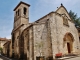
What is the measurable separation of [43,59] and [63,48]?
477 centimetres

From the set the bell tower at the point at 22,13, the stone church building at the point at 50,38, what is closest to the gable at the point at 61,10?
the stone church building at the point at 50,38

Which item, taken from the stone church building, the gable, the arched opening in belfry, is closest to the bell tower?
the stone church building

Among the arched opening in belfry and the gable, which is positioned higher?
the gable

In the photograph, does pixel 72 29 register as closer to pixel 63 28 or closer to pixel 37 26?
pixel 63 28

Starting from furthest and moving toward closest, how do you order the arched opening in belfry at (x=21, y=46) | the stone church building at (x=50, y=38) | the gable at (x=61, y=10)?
the arched opening in belfry at (x=21, y=46)
the gable at (x=61, y=10)
the stone church building at (x=50, y=38)

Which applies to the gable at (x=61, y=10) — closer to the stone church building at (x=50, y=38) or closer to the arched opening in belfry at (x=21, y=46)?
the stone church building at (x=50, y=38)

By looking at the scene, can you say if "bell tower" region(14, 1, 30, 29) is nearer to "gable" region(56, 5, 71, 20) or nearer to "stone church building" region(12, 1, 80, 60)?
"stone church building" region(12, 1, 80, 60)

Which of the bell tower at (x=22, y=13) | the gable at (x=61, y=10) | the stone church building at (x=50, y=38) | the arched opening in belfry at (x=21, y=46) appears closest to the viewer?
the stone church building at (x=50, y=38)

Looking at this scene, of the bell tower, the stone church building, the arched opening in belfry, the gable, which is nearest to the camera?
the stone church building

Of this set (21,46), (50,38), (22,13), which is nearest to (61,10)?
(50,38)

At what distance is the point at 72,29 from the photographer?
22.8m

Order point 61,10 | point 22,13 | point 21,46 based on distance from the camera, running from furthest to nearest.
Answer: point 22,13, point 21,46, point 61,10

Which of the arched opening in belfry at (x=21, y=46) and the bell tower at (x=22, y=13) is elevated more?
the bell tower at (x=22, y=13)

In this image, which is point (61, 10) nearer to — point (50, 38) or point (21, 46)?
point (50, 38)
